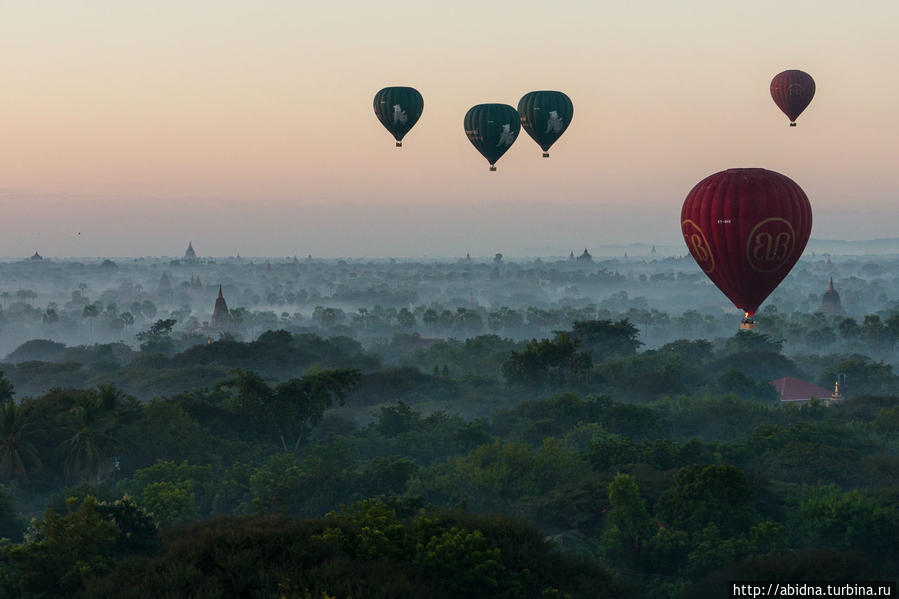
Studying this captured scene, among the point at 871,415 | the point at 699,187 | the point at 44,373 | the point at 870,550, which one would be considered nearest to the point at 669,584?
the point at 870,550

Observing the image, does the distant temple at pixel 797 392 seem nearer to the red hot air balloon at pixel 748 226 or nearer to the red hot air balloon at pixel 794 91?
the red hot air balloon at pixel 794 91

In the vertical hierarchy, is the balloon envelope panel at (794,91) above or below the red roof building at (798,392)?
above

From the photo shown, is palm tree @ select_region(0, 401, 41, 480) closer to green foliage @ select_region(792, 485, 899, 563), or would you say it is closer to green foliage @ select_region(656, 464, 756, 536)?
green foliage @ select_region(656, 464, 756, 536)

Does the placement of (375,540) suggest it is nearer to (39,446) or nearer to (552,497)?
(552,497)

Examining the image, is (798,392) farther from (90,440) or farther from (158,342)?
(158,342)

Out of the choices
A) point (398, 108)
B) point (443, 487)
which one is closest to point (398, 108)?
point (398, 108)

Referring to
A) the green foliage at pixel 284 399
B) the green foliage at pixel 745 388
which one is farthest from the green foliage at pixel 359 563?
the green foliage at pixel 745 388
